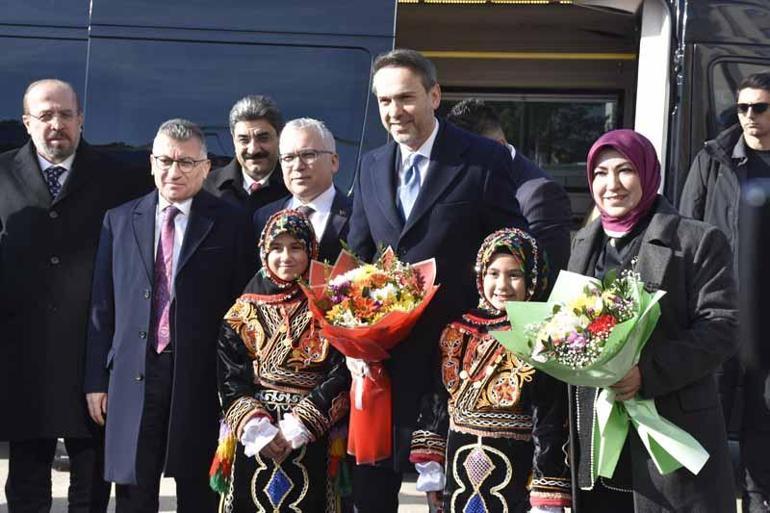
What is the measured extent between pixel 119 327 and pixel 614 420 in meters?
1.99

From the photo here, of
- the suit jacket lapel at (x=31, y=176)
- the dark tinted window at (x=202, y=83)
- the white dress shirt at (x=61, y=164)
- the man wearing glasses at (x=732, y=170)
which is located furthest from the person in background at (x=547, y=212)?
the suit jacket lapel at (x=31, y=176)

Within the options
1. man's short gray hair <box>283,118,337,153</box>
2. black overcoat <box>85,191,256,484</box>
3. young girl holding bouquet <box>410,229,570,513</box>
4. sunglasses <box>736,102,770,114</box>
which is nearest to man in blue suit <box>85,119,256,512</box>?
black overcoat <box>85,191,256,484</box>

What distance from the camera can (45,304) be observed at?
502 centimetres

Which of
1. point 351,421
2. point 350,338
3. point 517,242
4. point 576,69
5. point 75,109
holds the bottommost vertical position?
point 351,421

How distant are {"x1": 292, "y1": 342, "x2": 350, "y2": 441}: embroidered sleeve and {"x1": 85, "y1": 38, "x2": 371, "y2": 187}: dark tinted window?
2.37 metres

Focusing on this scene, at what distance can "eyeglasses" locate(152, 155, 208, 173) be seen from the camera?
4.68m

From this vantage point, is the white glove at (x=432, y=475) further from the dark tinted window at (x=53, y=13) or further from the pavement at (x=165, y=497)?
the dark tinted window at (x=53, y=13)

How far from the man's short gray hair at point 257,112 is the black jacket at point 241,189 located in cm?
20

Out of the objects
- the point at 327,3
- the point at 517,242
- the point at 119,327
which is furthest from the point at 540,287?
the point at 327,3

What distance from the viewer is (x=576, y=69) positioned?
727cm

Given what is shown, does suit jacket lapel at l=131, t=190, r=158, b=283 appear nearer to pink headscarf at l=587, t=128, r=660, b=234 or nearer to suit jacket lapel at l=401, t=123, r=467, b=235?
suit jacket lapel at l=401, t=123, r=467, b=235

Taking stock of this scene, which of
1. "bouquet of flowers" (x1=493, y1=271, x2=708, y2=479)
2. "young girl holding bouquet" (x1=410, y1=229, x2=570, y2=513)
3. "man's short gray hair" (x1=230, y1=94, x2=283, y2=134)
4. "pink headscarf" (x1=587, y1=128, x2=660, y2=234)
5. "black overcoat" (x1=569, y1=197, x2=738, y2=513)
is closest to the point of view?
"bouquet of flowers" (x1=493, y1=271, x2=708, y2=479)

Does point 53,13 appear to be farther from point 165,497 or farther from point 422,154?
point 422,154

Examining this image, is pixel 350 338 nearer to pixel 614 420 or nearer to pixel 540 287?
pixel 540 287
